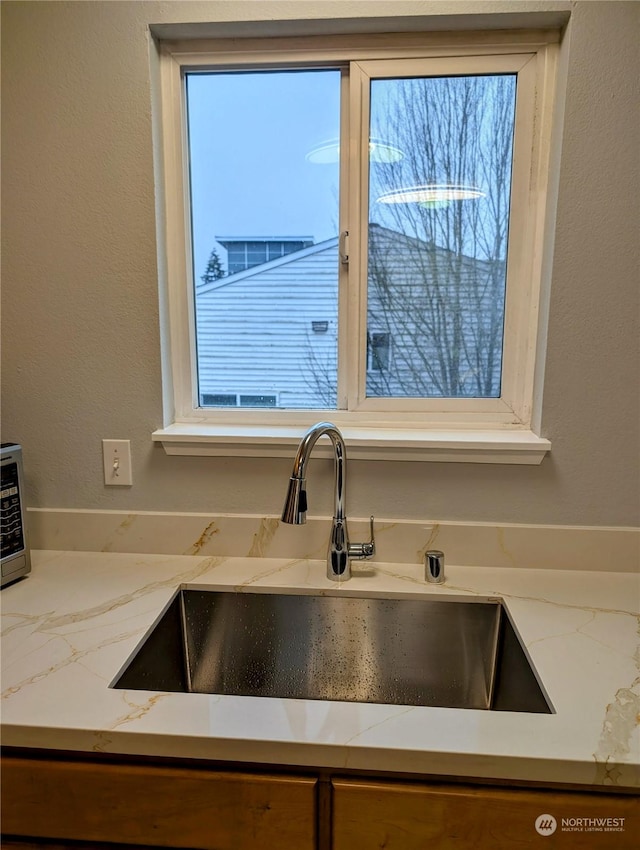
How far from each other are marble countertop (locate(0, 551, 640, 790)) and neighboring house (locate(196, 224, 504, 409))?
1.78 feet

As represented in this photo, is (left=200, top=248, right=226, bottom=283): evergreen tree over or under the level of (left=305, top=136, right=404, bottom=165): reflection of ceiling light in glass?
under

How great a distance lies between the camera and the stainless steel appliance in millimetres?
1110

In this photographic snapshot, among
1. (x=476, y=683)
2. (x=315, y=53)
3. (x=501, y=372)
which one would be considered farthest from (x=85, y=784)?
(x=315, y=53)

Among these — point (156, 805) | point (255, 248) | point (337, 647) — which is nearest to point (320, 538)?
point (337, 647)

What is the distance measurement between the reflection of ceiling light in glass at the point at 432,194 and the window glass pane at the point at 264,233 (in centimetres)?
14

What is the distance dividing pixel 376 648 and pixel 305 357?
712mm

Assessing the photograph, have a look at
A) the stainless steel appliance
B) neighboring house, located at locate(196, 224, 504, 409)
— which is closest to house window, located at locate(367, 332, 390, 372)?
neighboring house, located at locate(196, 224, 504, 409)

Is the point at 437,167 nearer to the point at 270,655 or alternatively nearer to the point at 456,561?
the point at 456,561

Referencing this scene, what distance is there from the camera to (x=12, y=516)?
3.70 ft

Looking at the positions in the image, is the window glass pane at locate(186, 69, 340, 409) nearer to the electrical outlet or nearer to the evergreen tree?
the evergreen tree

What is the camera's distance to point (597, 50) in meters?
1.08

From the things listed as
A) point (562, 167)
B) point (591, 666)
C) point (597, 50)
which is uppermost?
point (597, 50)

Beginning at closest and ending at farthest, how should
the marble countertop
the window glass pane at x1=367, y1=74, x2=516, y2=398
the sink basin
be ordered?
the marble countertop < the sink basin < the window glass pane at x1=367, y1=74, x2=516, y2=398

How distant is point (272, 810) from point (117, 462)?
0.83 meters
